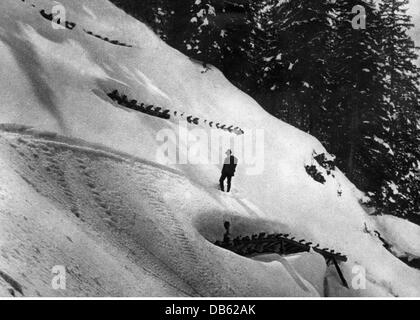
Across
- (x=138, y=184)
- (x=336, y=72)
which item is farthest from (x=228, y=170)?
(x=336, y=72)

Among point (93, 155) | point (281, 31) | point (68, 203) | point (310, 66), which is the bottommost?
point (68, 203)

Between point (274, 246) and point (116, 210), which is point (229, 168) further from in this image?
point (116, 210)

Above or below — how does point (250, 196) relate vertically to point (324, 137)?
below

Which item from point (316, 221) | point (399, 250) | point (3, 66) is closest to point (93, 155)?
point (3, 66)

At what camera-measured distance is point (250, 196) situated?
14.6 m

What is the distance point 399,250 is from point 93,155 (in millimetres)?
15597

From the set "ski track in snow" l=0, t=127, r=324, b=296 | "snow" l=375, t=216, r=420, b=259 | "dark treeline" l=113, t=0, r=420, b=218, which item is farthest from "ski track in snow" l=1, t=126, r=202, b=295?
"dark treeline" l=113, t=0, r=420, b=218

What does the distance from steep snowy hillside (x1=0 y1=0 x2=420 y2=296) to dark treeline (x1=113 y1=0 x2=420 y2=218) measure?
228 inches

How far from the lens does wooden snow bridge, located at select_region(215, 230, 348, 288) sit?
11.4 meters

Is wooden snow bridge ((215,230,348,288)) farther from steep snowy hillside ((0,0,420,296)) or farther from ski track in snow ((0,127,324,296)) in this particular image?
ski track in snow ((0,127,324,296))

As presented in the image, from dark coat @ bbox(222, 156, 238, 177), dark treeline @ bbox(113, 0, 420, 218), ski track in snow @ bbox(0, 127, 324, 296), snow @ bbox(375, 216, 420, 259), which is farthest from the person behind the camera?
dark treeline @ bbox(113, 0, 420, 218)

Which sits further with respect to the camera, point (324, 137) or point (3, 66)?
point (324, 137)
